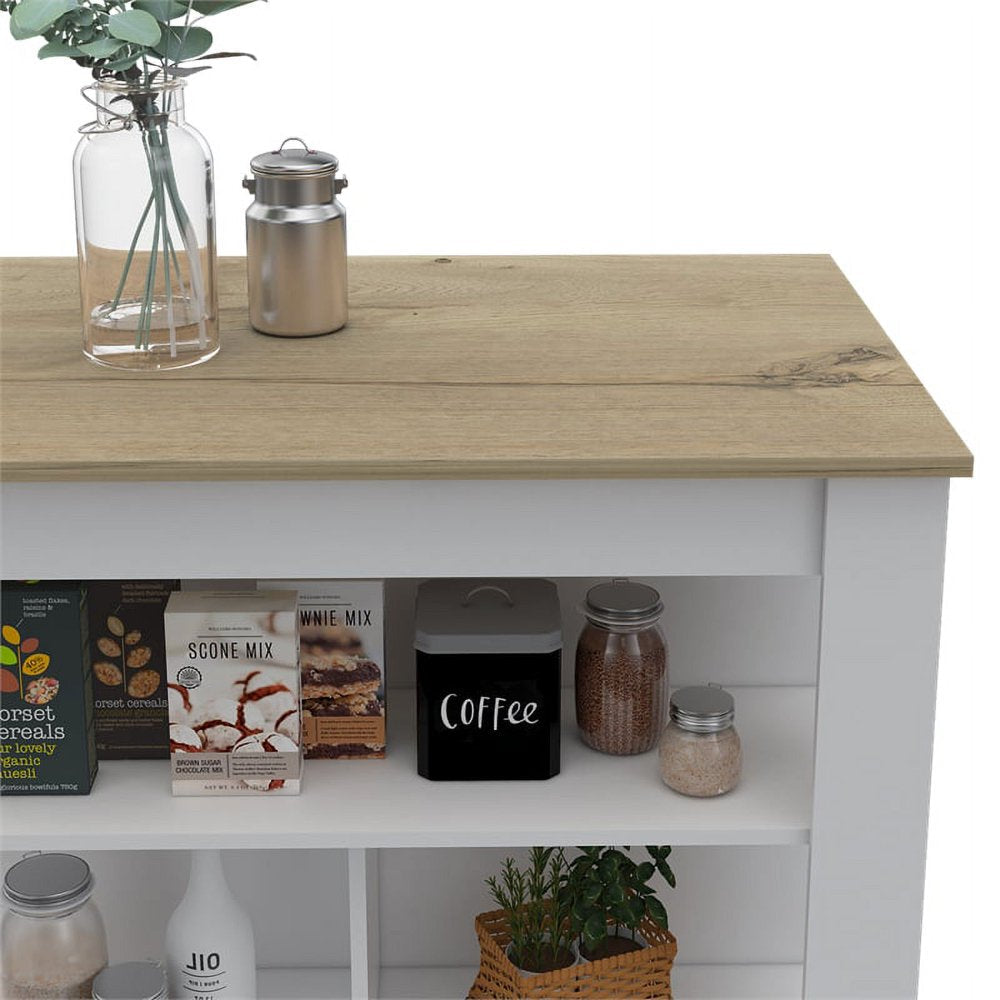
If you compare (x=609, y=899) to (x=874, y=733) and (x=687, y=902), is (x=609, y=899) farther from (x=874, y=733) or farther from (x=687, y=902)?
(x=874, y=733)

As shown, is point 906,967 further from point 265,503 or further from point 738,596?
point 265,503

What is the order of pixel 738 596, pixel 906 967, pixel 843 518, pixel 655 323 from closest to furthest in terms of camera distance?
pixel 843 518 → pixel 906 967 → pixel 655 323 → pixel 738 596

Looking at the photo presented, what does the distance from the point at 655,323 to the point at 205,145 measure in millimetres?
515

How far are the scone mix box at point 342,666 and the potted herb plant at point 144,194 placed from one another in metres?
0.29

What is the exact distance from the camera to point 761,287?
→ 223 centimetres

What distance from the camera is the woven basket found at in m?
2.15

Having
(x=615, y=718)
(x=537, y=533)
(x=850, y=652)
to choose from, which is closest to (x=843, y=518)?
(x=850, y=652)

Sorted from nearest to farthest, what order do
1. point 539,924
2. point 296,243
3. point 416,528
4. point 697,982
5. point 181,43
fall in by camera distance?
point 416,528, point 181,43, point 296,243, point 539,924, point 697,982

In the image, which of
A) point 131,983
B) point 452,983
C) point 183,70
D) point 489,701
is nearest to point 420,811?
point 489,701

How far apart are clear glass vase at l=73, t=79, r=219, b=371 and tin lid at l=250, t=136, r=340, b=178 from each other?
6cm

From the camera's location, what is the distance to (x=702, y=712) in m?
1.98

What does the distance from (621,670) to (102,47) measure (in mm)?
825

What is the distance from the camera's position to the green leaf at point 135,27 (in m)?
1.82

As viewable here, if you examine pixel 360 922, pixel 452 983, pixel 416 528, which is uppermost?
pixel 416 528
